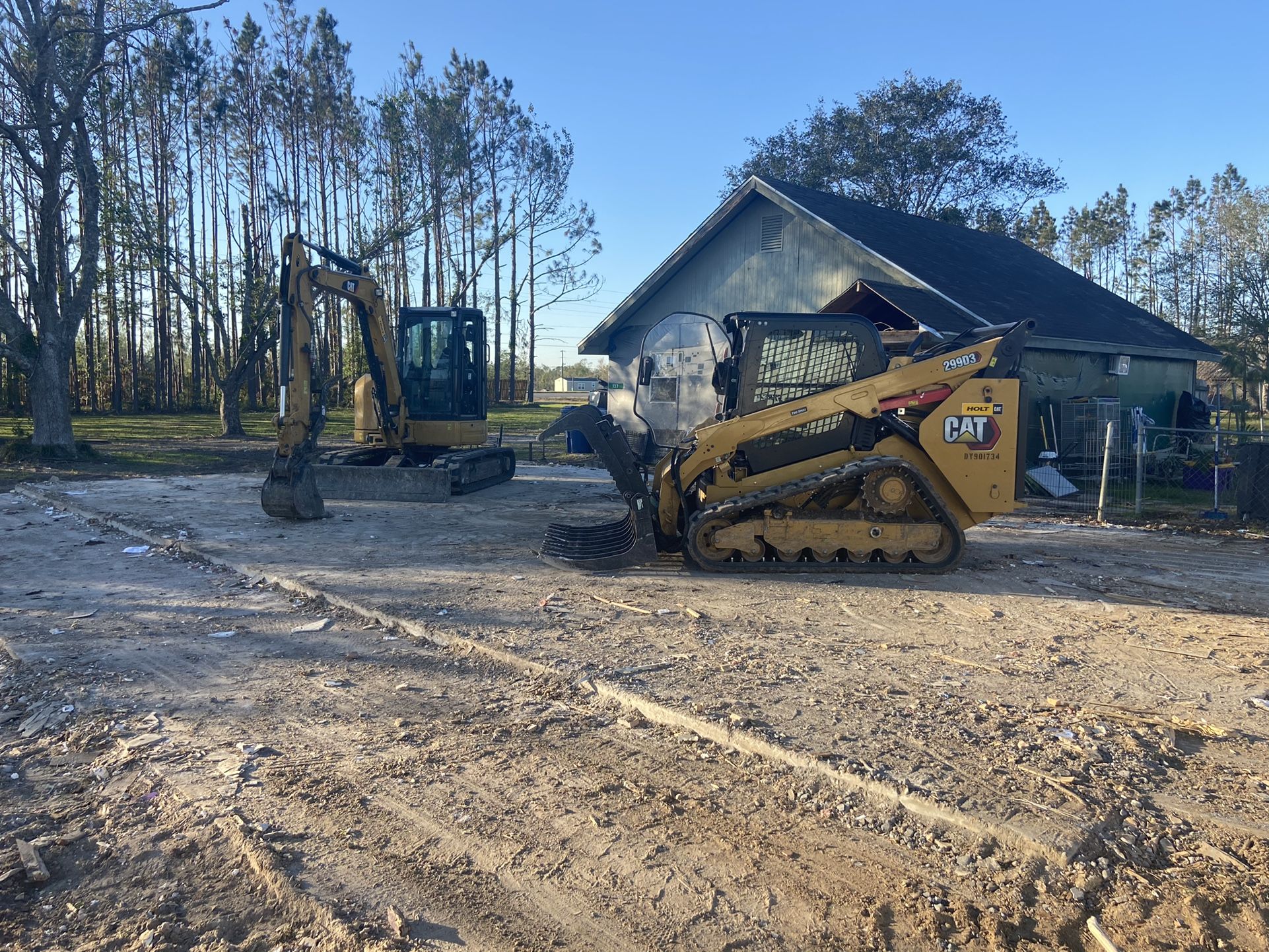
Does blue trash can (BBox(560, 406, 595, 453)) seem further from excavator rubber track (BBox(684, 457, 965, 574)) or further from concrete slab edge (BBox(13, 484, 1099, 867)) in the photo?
concrete slab edge (BBox(13, 484, 1099, 867))

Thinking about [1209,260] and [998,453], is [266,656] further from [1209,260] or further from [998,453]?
[1209,260]

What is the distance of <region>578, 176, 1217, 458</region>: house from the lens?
16203mm

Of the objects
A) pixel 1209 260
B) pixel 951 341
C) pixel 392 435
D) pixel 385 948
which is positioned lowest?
pixel 385 948

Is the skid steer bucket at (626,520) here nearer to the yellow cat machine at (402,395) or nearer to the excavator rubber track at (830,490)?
the excavator rubber track at (830,490)

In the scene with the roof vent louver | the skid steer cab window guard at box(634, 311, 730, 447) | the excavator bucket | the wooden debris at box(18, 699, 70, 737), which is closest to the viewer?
the wooden debris at box(18, 699, 70, 737)

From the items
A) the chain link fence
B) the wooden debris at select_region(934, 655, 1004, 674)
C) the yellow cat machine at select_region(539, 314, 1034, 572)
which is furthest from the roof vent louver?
the wooden debris at select_region(934, 655, 1004, 674)

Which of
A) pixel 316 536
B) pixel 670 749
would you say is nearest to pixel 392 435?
pixel 316 536

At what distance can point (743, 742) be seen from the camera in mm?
4371

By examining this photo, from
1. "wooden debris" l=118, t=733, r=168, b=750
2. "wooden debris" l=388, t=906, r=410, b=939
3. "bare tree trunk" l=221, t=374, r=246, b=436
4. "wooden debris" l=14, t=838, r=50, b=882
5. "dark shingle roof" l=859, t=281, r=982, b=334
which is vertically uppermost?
"dark shingle roof" l=859, t=281, r=982, b=334

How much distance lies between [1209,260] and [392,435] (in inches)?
2277

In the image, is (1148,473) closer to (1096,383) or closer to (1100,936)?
(1096,383)

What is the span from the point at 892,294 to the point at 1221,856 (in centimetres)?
1306

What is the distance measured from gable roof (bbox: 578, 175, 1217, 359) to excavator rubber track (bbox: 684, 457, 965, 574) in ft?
27.0

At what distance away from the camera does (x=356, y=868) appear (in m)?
3.30
